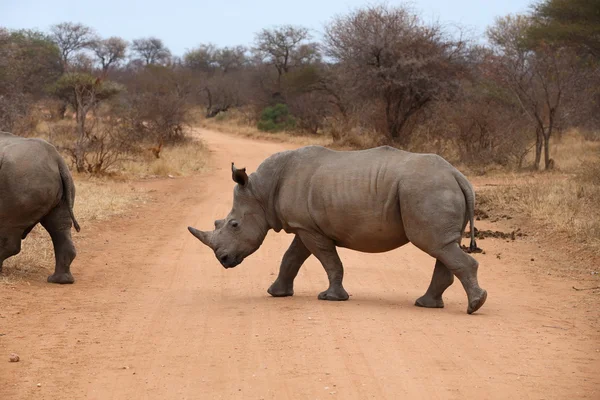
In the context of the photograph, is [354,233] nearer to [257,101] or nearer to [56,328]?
[56,328]

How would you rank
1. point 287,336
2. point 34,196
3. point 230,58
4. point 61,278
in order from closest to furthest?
point 287,336
point 34,196
point 61,278
point 230,58

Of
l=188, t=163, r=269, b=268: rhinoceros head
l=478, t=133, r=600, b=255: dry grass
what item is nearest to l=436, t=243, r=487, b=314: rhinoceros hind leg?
l=188, t=163, r=269, b=268: rhinoceros head

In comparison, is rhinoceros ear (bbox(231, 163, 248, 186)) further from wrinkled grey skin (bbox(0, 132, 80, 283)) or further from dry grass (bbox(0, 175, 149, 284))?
dry grass (bbox(0, 175, 149, 284))

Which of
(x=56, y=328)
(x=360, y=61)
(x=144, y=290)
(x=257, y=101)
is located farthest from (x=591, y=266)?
(x=257, y=101)

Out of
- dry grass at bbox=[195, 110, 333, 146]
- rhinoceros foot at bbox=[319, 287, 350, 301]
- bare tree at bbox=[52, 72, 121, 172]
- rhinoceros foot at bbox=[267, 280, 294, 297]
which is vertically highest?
rhinoceros foot at bbox=[319, 287, 350, 301]

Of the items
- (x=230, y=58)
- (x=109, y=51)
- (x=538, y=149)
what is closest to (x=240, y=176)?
(x=538, y=149)

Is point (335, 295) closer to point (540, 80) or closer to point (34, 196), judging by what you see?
point (34, 196)

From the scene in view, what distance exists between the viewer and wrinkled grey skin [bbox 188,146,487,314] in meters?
7.53

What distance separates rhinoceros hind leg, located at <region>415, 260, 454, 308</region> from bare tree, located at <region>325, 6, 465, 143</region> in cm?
1949

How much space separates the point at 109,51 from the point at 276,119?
97.5 ft

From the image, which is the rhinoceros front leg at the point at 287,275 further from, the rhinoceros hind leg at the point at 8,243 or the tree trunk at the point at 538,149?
the tree trunk at the point at 538,149

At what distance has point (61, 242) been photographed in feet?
29.8

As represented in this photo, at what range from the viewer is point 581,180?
16.7 meters

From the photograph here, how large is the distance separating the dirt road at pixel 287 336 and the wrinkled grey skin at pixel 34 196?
0.45 m
